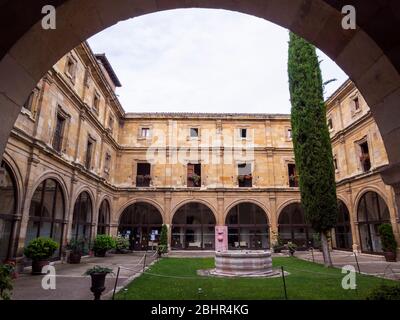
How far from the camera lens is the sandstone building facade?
568 inches

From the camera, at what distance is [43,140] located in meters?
11.7

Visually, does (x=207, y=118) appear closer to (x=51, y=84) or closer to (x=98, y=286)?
(x=51, y=84)

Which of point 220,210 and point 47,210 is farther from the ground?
point 220,210

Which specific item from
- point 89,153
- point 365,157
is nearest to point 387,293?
point 89,153

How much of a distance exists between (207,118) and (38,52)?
2141cm

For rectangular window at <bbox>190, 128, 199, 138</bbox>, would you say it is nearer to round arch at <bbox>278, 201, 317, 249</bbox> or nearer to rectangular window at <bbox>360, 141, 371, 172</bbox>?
round arch at <bbox>278, 201, 317, 249</bbox>

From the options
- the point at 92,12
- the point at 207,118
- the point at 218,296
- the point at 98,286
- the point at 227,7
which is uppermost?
the point at 207,118

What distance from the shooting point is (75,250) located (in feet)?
43.8

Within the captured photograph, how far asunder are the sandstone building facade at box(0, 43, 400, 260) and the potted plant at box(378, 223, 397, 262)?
532mm

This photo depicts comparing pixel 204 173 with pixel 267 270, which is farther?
pixel 204 173

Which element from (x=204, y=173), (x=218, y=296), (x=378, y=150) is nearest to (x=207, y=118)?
(x=204, y=173)

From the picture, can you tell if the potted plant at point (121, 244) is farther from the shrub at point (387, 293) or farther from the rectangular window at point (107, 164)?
the shrub at point (387, 293)

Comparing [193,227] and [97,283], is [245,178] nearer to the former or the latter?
[193,227]

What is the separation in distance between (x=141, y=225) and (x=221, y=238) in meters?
6.17
